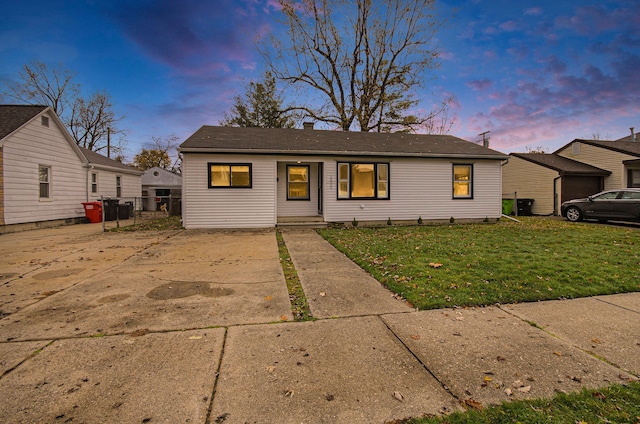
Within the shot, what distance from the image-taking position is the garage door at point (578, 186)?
677 inches

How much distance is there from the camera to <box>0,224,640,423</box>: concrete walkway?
6.14 ft

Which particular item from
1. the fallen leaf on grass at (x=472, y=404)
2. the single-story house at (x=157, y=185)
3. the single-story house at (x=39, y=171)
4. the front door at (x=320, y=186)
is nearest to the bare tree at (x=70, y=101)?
the single-story house at (x=157, y=185)

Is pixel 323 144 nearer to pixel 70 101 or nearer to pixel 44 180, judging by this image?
pixel 44 180

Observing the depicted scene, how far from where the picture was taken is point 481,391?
Answer: 200cm

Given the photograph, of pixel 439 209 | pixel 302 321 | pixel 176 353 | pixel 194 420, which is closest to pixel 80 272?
pixel 176 353

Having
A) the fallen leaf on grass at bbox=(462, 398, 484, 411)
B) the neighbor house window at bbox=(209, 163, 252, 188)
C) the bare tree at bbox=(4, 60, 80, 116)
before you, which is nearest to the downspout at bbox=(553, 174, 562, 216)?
the neighbor house window at bbox=(209, 163, 252, 188)

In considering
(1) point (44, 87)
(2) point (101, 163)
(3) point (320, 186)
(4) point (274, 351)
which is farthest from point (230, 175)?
(1) point (44, 87)

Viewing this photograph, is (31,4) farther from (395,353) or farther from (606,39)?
(606,39)

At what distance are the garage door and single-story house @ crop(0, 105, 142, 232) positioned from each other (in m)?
26.1

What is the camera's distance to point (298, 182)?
499 inches

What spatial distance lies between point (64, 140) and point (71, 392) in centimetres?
1648

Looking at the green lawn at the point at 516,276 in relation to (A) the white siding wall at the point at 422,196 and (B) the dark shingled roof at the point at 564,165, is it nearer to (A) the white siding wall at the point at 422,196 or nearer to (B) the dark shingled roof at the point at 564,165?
(A) the white siding wall at the point at 422,196

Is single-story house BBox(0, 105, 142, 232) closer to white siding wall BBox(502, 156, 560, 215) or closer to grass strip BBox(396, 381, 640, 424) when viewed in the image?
grass strip BBox(396, 381, 640, 424)

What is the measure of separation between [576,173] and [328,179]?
15.5 m
